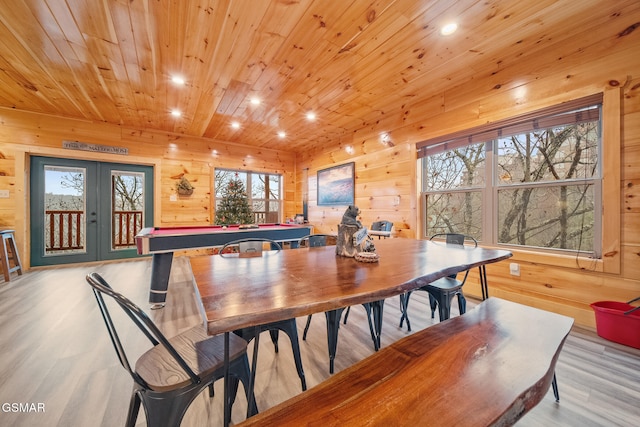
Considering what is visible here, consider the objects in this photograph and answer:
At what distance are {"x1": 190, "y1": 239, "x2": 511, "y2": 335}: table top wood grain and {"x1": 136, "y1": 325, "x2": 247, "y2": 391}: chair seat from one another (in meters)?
0.29

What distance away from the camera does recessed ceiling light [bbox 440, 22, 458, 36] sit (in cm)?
208

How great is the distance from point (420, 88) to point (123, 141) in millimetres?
5468

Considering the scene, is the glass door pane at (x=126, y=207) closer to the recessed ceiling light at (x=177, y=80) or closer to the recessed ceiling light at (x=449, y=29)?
the recessed ceiling light at (x=177, y=80)

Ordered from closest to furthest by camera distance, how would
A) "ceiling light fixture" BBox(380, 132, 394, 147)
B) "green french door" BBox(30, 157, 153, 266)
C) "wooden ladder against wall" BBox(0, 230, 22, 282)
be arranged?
"wooden ladder against wall" BBox(0, 230, 22, 282)
"ceiling light fixture" BBox(380, 132, 394, 147)
"green french door" BBox(30, 157, 153, 266)

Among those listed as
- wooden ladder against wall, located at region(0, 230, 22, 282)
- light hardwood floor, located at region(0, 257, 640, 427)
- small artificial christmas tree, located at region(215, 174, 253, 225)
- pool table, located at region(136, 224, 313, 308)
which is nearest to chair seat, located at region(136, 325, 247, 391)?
light hardwood floor, located at region(0, 257, 640, 427)

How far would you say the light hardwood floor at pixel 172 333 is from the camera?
1.27 meters

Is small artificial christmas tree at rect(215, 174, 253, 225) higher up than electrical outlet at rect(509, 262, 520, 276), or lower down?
higher up

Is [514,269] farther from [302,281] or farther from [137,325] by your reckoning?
[137,325]

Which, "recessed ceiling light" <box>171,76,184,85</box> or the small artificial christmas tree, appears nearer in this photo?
"recessed ceiling light" <box>171,76,184,85</box>

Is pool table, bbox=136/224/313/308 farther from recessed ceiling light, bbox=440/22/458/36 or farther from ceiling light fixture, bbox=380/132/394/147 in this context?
recessed ceiling light, bbox=440/22/458/36

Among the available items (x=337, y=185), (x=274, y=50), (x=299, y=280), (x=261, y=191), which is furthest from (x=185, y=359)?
(x=261, y=191)

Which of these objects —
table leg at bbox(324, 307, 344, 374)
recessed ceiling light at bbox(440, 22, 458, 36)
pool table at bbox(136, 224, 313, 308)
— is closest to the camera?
table leg at bbox(324, 307, 344, 374)

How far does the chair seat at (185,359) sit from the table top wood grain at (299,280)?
293mm

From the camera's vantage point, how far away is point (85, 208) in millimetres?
4527
